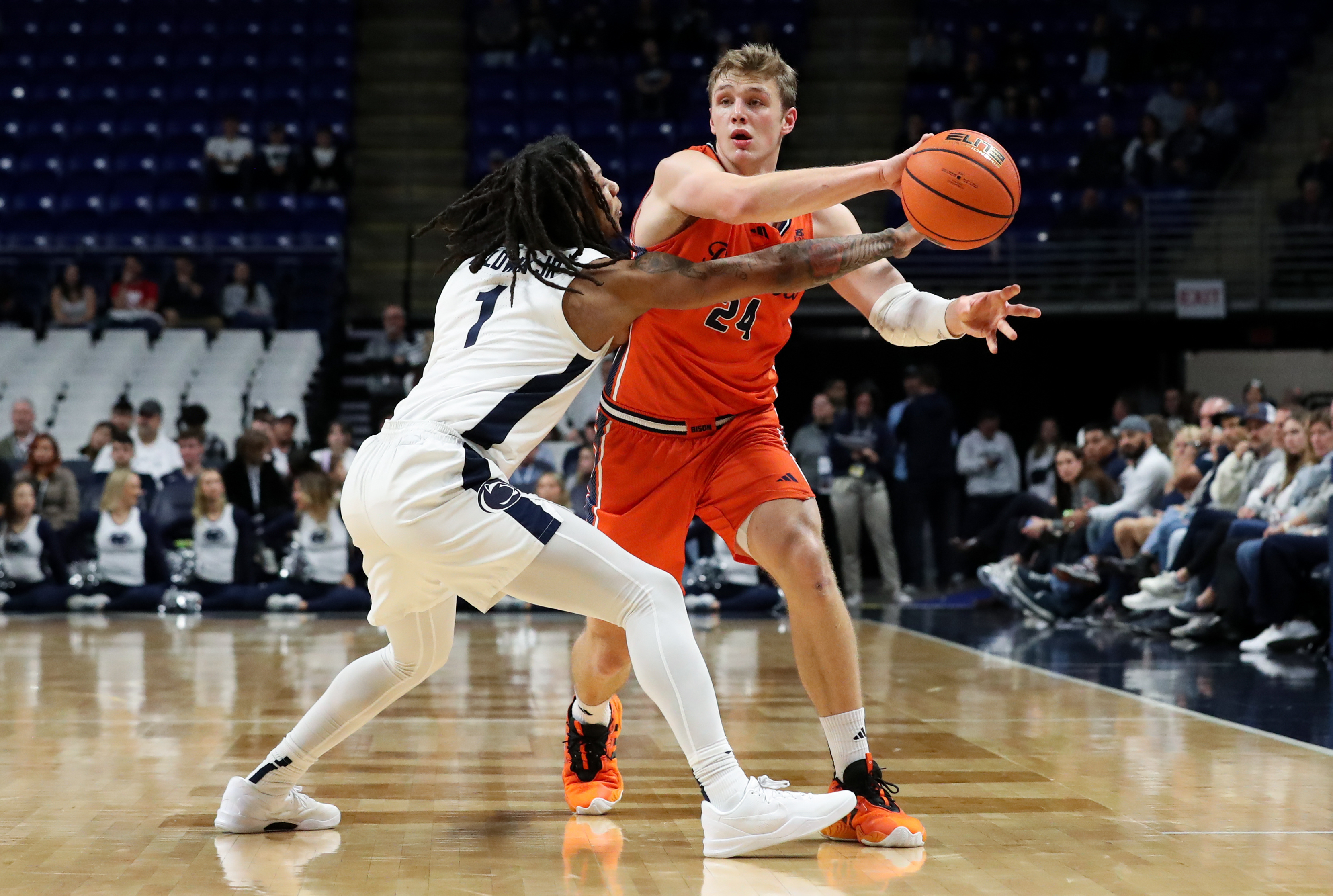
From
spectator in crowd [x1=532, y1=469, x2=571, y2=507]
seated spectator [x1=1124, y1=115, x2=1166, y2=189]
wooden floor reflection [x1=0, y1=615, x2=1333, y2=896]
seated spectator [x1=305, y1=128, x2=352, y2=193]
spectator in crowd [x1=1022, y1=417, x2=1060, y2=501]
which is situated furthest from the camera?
seated spectator [x1=305, y1=128, x2=352, y2=193]

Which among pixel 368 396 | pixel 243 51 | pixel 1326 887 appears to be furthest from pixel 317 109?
pixel 1326 887

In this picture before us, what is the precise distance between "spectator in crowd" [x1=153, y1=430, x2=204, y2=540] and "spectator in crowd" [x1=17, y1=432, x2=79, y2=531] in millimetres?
603

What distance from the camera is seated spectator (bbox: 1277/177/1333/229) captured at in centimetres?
1463

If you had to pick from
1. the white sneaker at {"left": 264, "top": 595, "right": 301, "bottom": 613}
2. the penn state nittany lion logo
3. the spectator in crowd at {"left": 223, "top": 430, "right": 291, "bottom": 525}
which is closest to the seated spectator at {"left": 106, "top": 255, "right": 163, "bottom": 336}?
the spectator in crowd at {"left": 223, "top": 430, "right": 291, "bottom": 525}

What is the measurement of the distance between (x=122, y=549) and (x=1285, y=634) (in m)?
7.86

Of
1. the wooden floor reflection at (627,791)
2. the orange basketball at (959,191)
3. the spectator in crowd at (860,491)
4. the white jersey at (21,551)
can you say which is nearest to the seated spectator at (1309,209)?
the spectator in crowd at (860,491)

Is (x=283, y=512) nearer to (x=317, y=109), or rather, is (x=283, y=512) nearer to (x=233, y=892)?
(x=317, y=109)

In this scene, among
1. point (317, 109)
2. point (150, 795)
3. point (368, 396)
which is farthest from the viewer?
point (317, 109)

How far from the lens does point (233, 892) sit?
3098mm

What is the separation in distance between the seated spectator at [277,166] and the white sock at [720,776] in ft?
44.5

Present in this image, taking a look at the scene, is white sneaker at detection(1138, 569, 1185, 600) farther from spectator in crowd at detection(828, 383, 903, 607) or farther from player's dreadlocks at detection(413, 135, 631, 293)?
player's dreadlocks at detection(413, 135, 631, 293)

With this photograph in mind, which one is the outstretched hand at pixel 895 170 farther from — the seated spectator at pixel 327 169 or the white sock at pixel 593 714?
the seated spectator at pixel 327 169

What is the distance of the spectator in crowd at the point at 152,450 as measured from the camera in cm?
1183

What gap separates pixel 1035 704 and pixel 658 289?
3281mm
